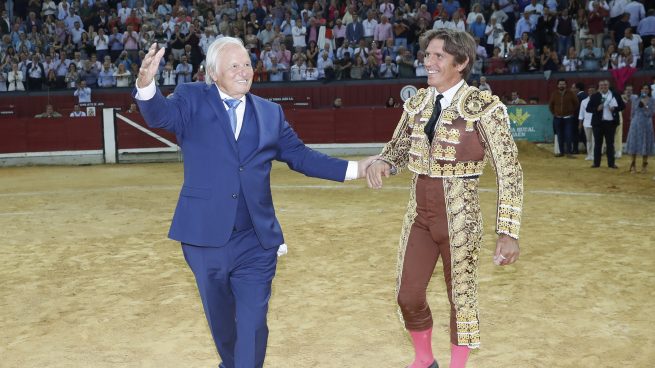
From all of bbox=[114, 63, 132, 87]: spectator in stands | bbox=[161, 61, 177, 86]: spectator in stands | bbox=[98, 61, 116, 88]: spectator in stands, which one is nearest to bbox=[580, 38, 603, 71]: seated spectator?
bbox=[161, 61, 177, 86]: spectator in stands

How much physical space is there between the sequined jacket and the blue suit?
744 millimetres

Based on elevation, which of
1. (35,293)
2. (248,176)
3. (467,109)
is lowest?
(35,293)

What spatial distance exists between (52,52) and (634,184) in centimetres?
1337

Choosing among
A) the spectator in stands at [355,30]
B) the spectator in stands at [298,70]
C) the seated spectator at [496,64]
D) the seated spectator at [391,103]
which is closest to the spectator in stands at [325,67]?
the spectator in stands at [298,70]

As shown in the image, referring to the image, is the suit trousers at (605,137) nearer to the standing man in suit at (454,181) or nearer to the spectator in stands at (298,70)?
the spectator in stands at (298,70)

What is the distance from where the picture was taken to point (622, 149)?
53.5 feet

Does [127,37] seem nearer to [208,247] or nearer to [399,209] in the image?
[399,209]

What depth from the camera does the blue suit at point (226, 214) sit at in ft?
10.4

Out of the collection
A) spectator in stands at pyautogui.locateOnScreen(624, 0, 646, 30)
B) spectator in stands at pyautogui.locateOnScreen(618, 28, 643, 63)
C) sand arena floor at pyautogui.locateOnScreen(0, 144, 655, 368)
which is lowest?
sand arena floor at pyautogui.locateOnScreen(0, 144, 655, 368)

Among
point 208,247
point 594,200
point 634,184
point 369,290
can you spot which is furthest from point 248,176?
point 634,184

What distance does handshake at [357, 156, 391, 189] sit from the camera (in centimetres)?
366

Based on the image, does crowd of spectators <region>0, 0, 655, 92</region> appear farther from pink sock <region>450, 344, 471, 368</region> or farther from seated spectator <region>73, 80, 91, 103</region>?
pink sock <region>450, 344, 471, 368</region>

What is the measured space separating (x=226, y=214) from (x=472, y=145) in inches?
45.2

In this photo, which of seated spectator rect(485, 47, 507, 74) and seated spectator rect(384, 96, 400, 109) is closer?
seated spectator rect(485, 47, 507, 74)
